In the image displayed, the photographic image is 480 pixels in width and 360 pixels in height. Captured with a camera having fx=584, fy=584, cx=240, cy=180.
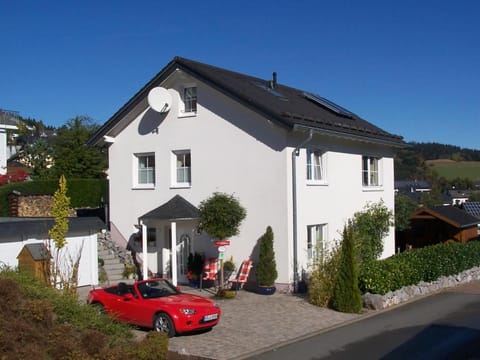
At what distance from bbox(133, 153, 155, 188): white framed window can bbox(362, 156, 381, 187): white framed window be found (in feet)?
28.5

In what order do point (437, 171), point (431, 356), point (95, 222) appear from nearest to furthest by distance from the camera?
1. point (431, 356)
2. point (95, 222)
3. point (437, 171)

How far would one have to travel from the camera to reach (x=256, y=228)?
64.4 feet

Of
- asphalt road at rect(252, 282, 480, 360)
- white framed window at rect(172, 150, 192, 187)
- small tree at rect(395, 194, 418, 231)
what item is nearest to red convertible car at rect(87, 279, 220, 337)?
asphalt road at rect(252, 282, 480, 360)

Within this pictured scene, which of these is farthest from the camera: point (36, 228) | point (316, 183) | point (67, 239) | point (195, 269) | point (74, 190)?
point (74, 190)

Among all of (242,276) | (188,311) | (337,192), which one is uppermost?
(337,192)

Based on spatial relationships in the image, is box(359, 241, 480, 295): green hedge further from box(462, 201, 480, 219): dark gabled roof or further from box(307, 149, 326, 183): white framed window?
box(462, 201, 480, 219): dark gabled roof

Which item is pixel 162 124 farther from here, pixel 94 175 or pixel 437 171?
pixel 437 171

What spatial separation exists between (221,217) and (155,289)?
18.1 ft

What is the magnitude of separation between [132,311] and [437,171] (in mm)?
112860

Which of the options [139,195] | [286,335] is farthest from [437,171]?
[286,335]

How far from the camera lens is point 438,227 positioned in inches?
1200

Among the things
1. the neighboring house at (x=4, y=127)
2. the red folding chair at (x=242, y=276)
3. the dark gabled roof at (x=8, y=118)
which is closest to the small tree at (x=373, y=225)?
the red folding chair at (x=242, y=276)

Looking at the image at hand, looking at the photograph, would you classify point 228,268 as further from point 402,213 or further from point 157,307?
point 402,213

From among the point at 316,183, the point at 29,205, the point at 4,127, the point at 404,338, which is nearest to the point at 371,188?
the point at 316,183
